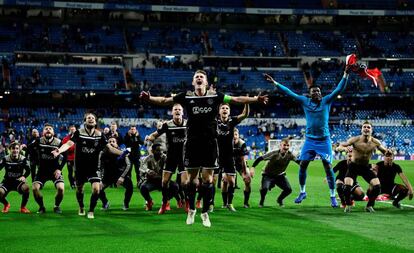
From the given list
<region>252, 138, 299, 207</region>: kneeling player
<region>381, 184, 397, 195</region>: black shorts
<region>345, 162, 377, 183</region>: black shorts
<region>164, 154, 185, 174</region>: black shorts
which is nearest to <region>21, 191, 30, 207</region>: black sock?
<region>164, 154, 185, 174</region>: black shorts

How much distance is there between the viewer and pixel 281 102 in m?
64.7

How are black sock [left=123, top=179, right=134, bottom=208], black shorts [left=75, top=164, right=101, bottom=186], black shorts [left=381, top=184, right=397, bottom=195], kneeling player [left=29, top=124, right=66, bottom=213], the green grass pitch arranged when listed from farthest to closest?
black shorts [left=381, top=184, right=397, bottom=195] < black sock [left=123, top=179, right=134, bottom=208] < kneeling player [left=29, top=124, right=66, bottom=213] < black shorts [left=75, top=164, right=101, bottom=186] < the green grass pitch

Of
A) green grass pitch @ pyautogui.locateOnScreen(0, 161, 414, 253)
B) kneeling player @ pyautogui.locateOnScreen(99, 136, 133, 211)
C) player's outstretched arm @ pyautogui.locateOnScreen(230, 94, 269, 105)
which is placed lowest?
green grass pitch @ pyautogui.locateOnScreen(0, 161, 414, 253)

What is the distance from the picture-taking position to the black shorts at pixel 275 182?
1532 cm

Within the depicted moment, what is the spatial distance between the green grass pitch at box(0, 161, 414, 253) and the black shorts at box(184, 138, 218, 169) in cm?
114

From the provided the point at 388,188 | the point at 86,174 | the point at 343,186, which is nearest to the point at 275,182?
the point at 343,186

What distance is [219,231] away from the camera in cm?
1020

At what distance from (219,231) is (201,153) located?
1.40m

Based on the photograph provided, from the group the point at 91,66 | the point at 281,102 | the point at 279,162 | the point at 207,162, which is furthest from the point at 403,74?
the point at 207,162

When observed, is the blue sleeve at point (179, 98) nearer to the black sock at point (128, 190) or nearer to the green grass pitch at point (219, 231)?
the green grass pitch at point (219, 231)

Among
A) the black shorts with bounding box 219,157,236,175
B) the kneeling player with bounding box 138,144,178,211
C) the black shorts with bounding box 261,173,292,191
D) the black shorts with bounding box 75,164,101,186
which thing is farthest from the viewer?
the black shorts with bounding box 261,173,292,191

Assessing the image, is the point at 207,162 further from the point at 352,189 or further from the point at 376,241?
the point at 352,189

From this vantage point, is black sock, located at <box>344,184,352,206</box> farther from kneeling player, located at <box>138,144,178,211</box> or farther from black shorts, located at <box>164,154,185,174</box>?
kneeling player, located at <box>138,144,178,211</box>

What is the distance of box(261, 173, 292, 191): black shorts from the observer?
15.3 metres
